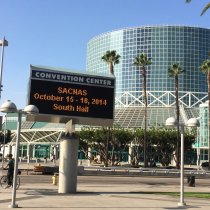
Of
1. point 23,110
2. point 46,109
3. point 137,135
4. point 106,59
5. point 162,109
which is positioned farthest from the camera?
point 162,109

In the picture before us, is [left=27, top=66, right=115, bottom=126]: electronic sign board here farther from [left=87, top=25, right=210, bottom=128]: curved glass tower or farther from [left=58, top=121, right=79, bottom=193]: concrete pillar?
[left=87, top=25, right=210, bottom=128]: curved glass tower

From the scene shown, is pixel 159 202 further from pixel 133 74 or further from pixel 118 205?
pixel 133 74

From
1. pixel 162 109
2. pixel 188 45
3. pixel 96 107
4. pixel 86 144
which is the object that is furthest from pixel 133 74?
pixel 96 107

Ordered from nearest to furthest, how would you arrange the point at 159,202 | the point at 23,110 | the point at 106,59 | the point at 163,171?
the point at 23,110, the point at 159,202, the point at 163,171, the point at 106,59

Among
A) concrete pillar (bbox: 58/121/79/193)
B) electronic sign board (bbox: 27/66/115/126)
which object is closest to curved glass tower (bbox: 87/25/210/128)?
electronic sign board (bbox: 27/66/115/126)

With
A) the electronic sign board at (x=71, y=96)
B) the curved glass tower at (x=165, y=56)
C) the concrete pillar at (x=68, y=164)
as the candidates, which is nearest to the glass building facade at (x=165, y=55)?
the curved glass tower at (x=165, y=56)

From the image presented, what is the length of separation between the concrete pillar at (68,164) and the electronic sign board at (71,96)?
1154 mm

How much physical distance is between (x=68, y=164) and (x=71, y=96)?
12.5 ft

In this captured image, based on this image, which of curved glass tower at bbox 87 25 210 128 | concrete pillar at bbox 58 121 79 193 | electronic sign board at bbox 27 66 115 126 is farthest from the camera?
curved glass tower at bbox 87 25 210 128

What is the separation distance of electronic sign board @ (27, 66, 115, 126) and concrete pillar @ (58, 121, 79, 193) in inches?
45.4

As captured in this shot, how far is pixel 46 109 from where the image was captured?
21.6 m

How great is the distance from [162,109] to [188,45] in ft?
214

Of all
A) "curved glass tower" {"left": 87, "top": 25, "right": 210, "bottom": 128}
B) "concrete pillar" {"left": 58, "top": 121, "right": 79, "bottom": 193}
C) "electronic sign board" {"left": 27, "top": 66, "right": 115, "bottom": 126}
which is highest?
"curved glass tower" {"left": 87, "top": 25, "right": 210, "bottom": 128}

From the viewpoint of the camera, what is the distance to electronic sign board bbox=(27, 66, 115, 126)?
21.7 metres
